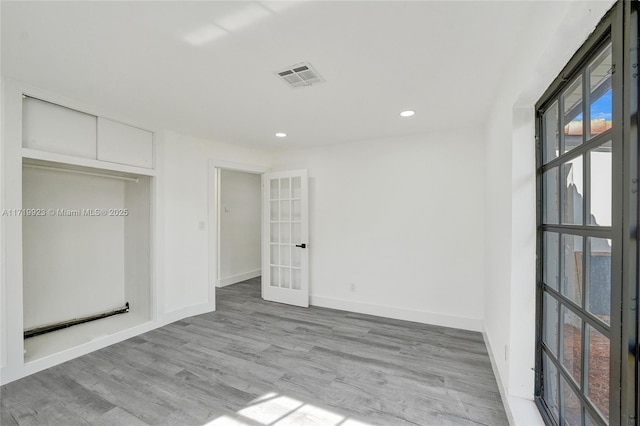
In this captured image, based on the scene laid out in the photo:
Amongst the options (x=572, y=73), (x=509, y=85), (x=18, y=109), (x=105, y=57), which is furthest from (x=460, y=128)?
(x=18, y=109)

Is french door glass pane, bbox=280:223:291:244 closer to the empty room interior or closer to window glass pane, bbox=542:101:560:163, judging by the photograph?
the empty room interior

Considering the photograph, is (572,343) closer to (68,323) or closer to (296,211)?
(296,211)

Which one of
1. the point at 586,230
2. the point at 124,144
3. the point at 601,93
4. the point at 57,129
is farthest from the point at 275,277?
the point at 601,93

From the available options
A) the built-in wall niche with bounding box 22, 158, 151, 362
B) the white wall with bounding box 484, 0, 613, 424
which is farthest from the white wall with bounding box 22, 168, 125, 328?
the white wall with bounding box 484, 0, 613, 424

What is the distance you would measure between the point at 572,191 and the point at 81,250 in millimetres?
4692

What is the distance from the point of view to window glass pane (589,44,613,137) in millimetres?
1078

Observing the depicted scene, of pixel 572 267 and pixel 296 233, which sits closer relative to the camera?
pixel 572 267

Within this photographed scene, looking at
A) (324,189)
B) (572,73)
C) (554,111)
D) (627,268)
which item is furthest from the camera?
(324,189)

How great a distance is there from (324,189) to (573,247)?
328 cm

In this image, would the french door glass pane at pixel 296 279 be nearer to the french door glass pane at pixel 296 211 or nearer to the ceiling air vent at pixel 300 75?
the french door glass pane at pixel 296 211

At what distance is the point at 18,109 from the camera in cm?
233

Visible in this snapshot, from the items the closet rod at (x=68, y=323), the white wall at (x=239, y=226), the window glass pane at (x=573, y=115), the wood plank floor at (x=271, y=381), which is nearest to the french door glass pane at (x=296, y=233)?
the wood plank floor at (x=271, y=381)

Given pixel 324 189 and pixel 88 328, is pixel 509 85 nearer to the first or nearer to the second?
pixel 324 189

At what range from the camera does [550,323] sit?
1.67 m
